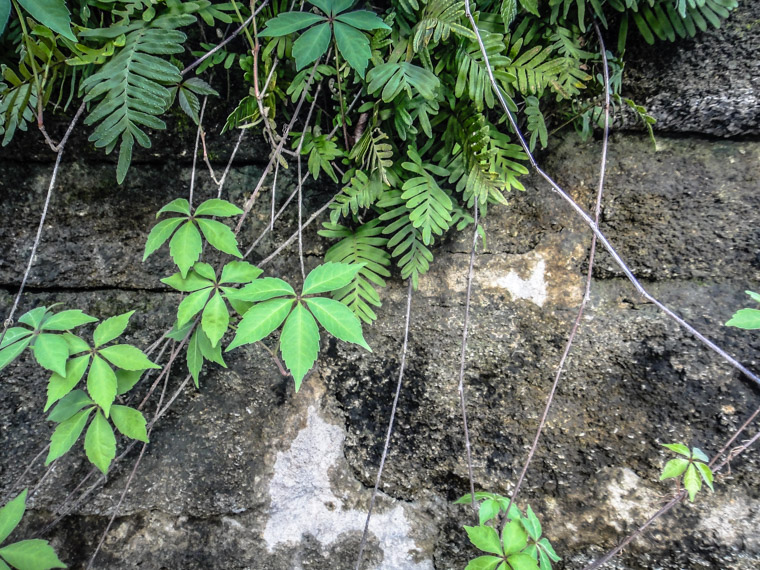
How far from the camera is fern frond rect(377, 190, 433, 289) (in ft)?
4.46

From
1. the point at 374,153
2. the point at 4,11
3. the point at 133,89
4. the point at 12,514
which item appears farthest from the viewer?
the point at 374,153

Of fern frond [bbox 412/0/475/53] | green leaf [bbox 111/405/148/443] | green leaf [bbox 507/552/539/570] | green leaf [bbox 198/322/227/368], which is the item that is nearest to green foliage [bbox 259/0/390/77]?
fern frond [bbox 412/0/475/53]

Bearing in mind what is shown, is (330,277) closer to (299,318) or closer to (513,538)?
(299,318)

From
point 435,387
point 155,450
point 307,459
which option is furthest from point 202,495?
point 435,387

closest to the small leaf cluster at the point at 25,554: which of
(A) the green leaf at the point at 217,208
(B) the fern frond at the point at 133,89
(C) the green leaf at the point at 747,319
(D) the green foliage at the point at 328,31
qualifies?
(A) the green leaf at the point at 217,208

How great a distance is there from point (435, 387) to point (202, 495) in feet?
2.76

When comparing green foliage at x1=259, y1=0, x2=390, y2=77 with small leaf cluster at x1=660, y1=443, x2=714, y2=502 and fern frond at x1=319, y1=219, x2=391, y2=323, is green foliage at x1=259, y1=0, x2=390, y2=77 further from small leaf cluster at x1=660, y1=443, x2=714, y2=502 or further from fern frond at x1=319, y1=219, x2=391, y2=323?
small leaf cluster at x1=660, y1=443, x2=714, y2=502

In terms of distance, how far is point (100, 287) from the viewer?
1499mm

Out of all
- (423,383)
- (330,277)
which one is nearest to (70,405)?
(330,277)

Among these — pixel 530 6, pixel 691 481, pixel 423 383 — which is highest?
pixel 530 6

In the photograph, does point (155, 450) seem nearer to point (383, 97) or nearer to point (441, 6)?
point (383, 97)

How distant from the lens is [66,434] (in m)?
1.10

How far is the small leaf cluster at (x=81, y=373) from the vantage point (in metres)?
1.05

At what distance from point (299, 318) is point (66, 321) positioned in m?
0.60
